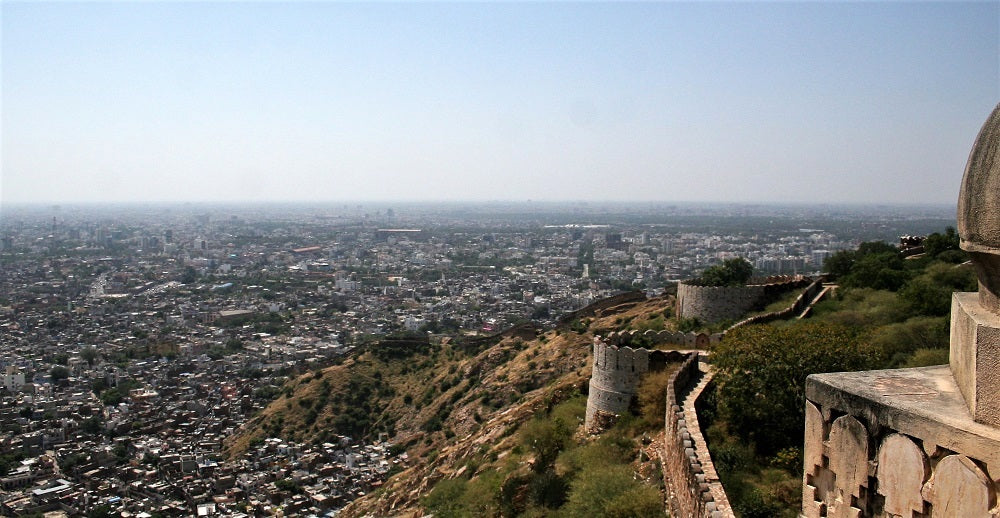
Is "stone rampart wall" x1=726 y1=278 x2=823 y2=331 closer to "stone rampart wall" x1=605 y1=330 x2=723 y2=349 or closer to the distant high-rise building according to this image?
"stone rampart wall" x1=605 y1=330 x2=723 y2=349

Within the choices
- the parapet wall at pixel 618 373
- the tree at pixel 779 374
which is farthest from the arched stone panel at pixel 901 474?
the parapet wall at pixel 618 373

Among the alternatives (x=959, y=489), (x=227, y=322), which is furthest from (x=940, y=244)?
(x=227, y=322)

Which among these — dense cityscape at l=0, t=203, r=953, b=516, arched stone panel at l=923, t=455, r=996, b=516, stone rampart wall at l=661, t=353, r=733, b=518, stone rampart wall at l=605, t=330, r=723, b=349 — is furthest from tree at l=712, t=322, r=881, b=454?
dense cityscape at l=0, t=203, r=953, b=516

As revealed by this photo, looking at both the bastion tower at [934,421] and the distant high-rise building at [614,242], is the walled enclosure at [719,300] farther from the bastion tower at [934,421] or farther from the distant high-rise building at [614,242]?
the distant high-rise building at [614,242]

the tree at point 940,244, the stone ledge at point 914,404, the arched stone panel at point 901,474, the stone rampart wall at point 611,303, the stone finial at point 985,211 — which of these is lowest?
the stone rampart wall at point 611,303

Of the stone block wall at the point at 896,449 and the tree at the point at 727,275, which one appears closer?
the stone block wall at the point at 896,449

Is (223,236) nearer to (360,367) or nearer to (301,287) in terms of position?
(301,287)

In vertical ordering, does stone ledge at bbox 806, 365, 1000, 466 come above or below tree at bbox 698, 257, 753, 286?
above

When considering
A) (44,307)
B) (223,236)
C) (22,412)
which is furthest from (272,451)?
(223,236)
